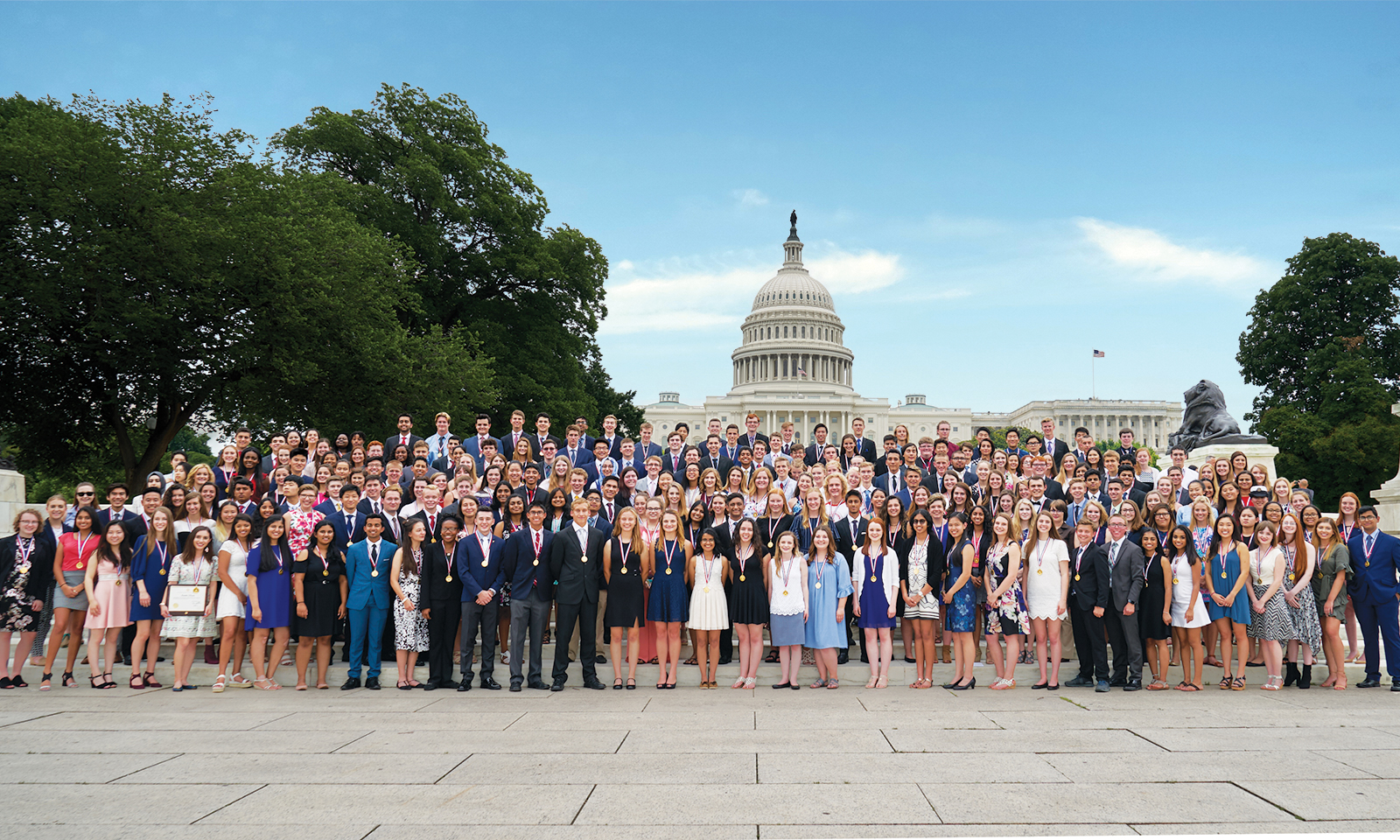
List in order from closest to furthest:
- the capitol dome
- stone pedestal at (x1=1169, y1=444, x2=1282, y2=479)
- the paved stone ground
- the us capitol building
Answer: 1. the paved stone ground
2. stone pedestal at (x1=1169, y1=444, x2=1282, y2=479)
3. the us capitol building
4. the capitol dome

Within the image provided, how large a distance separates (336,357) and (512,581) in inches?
665

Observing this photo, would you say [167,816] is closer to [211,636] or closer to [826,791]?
[826,791]

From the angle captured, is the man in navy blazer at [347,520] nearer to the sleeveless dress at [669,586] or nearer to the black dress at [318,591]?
the black dress at [318,591]

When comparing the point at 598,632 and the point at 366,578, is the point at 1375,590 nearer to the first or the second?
the point at 598,632

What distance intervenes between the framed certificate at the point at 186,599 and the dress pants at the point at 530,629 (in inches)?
127

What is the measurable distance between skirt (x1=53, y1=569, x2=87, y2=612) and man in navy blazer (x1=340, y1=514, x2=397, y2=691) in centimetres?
293

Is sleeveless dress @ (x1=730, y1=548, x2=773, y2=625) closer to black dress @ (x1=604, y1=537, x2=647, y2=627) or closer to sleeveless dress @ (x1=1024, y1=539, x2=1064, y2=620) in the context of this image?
black dress @ (x1=604, y1=537, x2=647, y2=627)

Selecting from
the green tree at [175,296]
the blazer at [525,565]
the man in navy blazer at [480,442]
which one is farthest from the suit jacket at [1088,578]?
the green tree at [175,296]

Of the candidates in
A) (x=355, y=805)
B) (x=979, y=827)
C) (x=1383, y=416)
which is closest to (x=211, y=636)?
(x=355, y=805)

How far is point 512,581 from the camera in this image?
991 cm

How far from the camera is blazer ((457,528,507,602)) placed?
9828mm

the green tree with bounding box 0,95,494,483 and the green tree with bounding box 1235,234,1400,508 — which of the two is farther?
the green tree with bounding box 1235,234,1400,508

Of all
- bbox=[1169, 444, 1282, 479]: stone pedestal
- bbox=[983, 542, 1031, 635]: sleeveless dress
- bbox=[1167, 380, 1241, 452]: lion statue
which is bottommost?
bbox=[983, 542, 1031, 635]: sleeveless dress

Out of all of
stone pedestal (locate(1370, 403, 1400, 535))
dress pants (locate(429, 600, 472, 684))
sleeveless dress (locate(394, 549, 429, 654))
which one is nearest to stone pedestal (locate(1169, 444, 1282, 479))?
stone pedestal (locate(1370, 403, 1400, 535))
